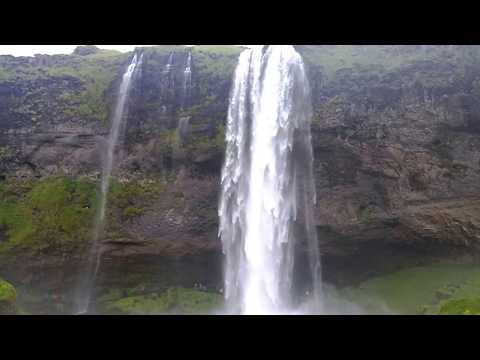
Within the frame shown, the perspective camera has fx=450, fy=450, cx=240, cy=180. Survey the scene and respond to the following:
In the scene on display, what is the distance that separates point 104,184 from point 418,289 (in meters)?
22.3

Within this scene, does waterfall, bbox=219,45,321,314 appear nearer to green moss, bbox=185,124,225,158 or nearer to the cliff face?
green moss, bbox=185,124,225,158

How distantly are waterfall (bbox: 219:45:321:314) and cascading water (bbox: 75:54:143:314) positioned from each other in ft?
26.8

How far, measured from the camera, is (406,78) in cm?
3108

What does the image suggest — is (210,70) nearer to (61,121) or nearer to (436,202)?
(61,121)

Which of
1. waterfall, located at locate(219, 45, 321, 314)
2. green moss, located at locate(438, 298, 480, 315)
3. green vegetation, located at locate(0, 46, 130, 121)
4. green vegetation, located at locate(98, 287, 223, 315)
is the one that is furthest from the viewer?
green vegetation, located at locate(0, 46, 130, 121)

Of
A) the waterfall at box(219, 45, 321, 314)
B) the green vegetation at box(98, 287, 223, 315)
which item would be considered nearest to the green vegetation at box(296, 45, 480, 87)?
the waterfall at box(219, 45, 321, 314)

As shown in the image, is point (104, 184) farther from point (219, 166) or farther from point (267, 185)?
point (267, 185)

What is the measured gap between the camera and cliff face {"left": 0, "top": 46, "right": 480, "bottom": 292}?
29688 mm

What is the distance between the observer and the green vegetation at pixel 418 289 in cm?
2727

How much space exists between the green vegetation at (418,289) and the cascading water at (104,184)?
1680 centimetres

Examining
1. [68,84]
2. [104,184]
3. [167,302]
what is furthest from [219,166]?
[68,84]

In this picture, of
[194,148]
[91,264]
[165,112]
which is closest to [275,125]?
[194,148]

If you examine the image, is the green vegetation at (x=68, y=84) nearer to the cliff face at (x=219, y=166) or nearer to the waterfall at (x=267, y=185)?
the cliff face at (x=219, y=166)

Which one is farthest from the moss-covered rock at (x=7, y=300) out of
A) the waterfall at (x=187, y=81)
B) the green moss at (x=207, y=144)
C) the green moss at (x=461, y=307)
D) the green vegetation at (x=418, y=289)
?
the green vegetation at (x=418, y=289)
